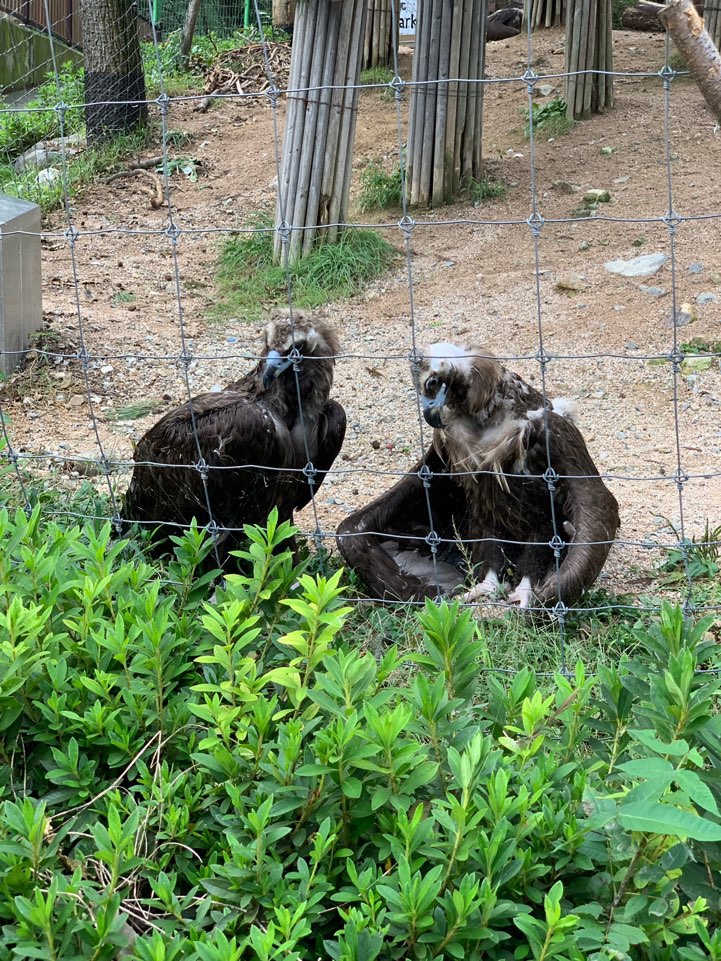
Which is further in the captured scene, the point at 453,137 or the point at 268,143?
the point at 268,143

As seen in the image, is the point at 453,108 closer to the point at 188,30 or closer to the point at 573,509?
the point at 188,30

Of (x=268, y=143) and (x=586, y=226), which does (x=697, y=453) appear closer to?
(x=586, y=226)

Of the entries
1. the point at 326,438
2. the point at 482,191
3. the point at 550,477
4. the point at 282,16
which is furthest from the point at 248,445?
the point at 282,16

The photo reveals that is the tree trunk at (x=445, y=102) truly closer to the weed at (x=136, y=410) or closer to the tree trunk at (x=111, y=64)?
the tree trunk at (x=111, y=64)

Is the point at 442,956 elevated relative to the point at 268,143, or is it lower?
elevated

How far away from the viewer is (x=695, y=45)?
2.75 meters

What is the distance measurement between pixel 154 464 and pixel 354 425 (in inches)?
84.0

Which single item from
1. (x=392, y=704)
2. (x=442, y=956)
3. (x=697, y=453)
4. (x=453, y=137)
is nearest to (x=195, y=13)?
(x=453, y=137)

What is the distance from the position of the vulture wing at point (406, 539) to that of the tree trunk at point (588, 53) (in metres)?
6.32

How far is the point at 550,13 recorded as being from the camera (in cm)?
1309

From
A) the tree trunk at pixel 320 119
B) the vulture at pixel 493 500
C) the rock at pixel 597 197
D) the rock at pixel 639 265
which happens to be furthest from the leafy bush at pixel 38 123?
the vulture at pixel 493 500

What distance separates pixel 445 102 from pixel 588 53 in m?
1.93

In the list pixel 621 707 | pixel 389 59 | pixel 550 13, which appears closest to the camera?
pixel 621 707

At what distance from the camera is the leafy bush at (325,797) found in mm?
2072
